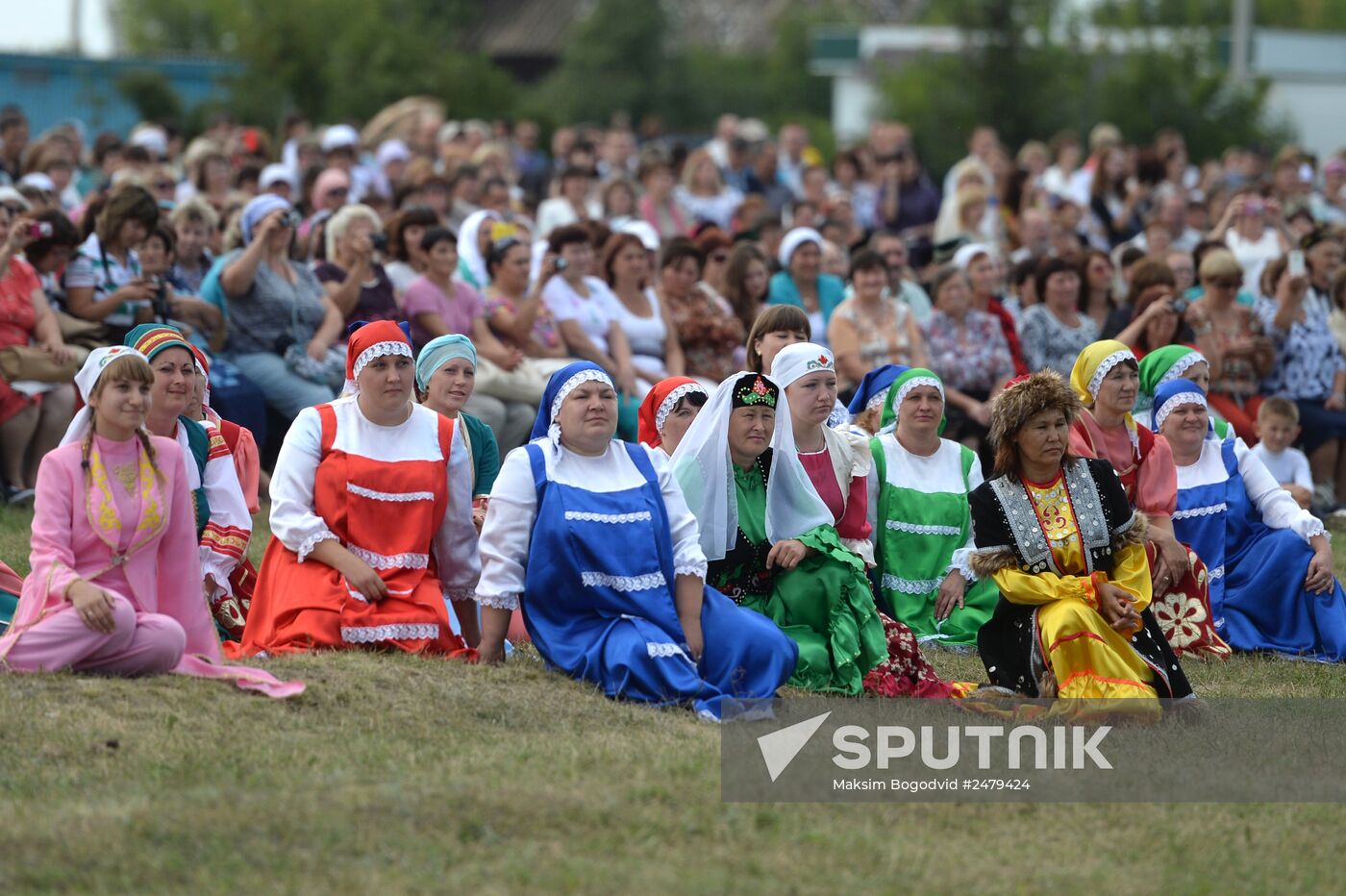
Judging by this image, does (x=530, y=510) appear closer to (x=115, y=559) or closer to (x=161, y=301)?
(x=115, y=559)

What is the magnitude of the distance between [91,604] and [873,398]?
4.20 meters

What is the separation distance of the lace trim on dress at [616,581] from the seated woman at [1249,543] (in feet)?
10.4

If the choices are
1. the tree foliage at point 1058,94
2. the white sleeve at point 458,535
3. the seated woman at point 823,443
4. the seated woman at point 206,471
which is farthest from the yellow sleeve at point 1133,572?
the tree foliage at point 1058,94

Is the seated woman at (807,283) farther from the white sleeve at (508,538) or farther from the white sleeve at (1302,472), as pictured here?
the white sleeve at (508,538)

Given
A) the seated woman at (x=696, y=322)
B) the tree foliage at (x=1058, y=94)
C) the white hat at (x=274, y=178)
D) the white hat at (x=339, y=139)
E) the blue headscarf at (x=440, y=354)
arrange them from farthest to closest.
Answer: the tree foliage at (x=1058, y=94), the white hat at (x=339, y=139), the white hat at (x=274, y=178), the seated woman at (x=696, y=322), the blue headscarf at (x=440, y=354)

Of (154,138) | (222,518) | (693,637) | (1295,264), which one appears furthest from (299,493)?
(154,138)

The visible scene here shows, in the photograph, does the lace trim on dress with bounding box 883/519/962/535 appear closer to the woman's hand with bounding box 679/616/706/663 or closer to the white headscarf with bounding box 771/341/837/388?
the white headscarf with bounding box 771/341/837/388

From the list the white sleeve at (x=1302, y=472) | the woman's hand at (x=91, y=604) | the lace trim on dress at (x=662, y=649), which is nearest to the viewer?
the woman's hand at (x=91, y=604)

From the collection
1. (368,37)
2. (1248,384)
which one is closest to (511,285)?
(1248,384)

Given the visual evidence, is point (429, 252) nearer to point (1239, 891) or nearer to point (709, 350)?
point (709, 350)

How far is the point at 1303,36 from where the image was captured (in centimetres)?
3231

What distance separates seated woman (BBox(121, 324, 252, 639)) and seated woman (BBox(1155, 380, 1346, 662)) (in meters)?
4.43

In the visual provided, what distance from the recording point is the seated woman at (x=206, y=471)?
738 cm

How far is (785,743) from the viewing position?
6.18m
